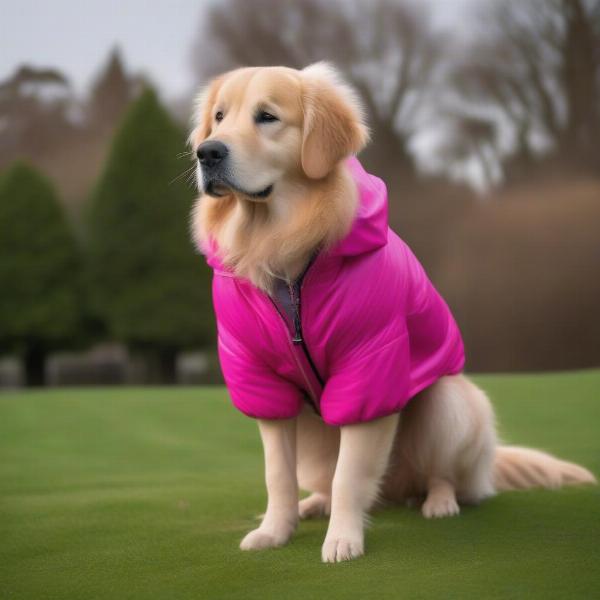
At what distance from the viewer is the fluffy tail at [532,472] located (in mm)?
3740

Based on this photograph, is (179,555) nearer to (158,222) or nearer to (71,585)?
(71,585)

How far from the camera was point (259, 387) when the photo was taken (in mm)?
2939

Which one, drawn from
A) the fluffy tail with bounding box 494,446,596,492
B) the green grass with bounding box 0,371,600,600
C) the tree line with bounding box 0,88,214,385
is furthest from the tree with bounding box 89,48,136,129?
the fluffy tail with bounding box 494,446,596,492

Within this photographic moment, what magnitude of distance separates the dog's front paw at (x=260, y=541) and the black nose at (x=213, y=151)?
120 centimetres

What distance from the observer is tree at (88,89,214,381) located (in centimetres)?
1431

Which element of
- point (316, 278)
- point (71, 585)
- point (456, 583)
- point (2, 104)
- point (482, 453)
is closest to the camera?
point (456, 583)

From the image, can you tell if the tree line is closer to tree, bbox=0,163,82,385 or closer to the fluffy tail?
tree, bbox=0,163,82,385

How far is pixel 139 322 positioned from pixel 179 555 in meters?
11.7

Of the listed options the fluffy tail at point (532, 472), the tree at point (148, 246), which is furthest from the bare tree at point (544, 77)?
the fluffy tail at point (532, 472)

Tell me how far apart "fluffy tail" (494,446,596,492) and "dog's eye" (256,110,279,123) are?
187 cm

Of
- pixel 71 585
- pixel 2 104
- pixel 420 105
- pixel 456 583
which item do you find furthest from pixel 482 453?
pixel 2 104

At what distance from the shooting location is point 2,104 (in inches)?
710

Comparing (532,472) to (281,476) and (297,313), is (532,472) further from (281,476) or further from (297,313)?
(297,313)

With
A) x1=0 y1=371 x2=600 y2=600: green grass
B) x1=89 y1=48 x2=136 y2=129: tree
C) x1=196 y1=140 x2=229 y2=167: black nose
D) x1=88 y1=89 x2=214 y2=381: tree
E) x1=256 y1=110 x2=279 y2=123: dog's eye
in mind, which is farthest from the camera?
x1=89 y1=48 x2=136 y2=129: tree
